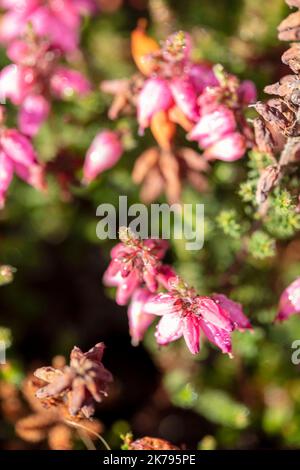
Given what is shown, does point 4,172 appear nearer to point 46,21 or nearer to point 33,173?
point 33,173

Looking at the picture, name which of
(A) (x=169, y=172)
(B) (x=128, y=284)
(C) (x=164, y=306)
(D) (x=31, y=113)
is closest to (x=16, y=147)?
(D) (x=31, y=113)

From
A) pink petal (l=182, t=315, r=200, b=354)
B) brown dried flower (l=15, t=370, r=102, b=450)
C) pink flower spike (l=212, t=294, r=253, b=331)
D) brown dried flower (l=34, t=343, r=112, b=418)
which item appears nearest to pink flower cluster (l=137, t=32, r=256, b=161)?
pink flower spike (l=212, t=294, r=253, b=331)

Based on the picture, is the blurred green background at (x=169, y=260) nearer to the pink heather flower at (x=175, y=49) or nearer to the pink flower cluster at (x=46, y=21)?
the pink flower cluster at (x=46, y=21)

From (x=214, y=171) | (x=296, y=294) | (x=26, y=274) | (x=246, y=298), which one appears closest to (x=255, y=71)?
(x=214, y=171)

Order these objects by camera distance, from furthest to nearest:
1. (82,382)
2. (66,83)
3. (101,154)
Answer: (66,83) → (101,154) → (82,382)

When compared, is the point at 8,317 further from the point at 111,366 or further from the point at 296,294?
the point at 296,294

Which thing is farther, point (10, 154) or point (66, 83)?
point (66, 83)

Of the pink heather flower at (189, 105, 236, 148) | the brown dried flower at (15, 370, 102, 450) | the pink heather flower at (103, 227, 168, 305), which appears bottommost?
the brown dried flower at (15, 370, 102, 450)

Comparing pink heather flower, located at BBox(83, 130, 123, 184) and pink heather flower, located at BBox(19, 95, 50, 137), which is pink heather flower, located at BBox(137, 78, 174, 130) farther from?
pink heather flower, located at BBox(19, 95, 50, 137)
